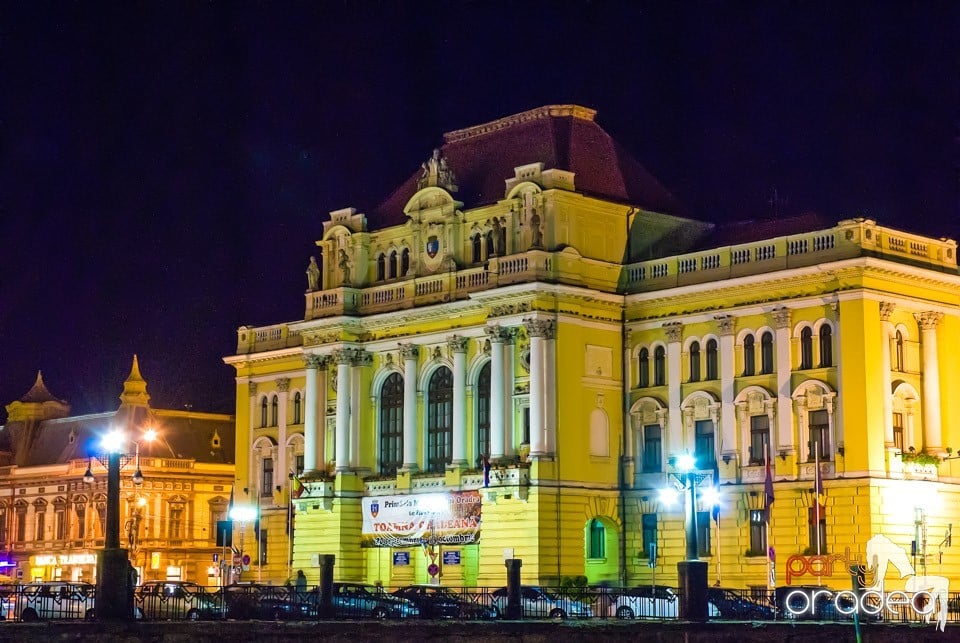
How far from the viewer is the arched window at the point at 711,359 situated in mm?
75375

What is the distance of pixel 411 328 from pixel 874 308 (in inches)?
861

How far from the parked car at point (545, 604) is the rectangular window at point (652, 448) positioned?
14761 millimetres

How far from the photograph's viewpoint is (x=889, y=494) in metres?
69.2

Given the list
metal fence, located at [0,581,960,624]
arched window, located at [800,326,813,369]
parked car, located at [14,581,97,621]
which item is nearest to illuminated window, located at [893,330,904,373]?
arched window, located at [800,326,813,369]

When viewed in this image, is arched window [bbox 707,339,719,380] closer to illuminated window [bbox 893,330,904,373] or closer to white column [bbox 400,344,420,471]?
illuminated window [bbox 893,330,904,373]

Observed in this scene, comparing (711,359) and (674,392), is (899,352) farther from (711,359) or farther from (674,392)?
(674,392)

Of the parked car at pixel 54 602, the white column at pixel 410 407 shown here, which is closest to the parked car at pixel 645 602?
the parked car at pixel 54 602

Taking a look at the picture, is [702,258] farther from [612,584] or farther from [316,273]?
[316,273]

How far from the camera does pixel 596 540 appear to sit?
77.6 meters

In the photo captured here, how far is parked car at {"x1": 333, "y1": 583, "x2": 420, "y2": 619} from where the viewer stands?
58375mm

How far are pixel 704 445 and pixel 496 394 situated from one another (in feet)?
28.4

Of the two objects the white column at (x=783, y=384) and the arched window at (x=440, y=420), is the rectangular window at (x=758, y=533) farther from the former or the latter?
the arched window at (x=440, y=420)

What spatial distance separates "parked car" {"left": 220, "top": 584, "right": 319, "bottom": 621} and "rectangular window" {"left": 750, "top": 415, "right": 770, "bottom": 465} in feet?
68.4

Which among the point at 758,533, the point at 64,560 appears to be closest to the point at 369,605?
the point at 758,533
